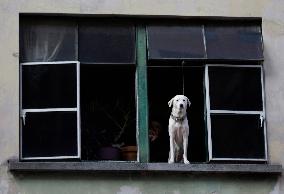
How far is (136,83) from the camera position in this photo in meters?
16.1

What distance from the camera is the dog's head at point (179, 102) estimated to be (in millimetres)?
15594

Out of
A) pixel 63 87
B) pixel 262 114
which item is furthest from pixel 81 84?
pixel 262 114

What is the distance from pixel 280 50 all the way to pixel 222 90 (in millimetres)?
1189

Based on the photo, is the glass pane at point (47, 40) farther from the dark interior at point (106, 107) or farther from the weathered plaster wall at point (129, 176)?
the dark interior at point (106, 107)

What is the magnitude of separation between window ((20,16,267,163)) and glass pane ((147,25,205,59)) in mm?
17

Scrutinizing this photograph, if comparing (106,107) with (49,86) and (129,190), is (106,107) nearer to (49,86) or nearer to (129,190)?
(49,86)

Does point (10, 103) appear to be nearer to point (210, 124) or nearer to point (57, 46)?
point (57, 46)

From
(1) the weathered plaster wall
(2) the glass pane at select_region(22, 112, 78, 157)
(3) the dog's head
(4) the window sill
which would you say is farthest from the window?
(3) the dog's head

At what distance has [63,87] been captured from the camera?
15820 millimetres

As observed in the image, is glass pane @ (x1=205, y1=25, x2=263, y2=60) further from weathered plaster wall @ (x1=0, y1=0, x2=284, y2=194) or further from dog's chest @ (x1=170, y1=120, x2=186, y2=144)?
dog's chest @ (x1=170, y1=120, x2=186, y2=144)

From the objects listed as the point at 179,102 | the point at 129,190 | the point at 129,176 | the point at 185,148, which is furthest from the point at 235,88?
the point at 129,190

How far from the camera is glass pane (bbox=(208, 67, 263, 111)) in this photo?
16.1m

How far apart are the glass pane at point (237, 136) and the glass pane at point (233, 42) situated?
1.04 meters

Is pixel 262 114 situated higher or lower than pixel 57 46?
lower
